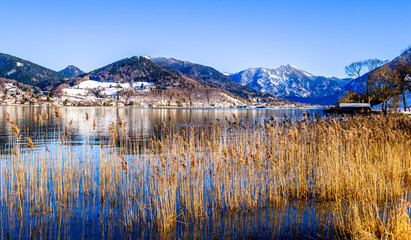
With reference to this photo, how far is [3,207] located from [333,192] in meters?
10.7

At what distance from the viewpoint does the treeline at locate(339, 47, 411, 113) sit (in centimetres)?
4147

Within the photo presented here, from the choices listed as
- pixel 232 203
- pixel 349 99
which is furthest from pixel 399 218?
pixel 349 99

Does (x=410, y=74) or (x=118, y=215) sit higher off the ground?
(x=410, y=74)

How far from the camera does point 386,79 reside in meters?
62.9

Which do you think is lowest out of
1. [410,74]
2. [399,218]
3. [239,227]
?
[239,227]

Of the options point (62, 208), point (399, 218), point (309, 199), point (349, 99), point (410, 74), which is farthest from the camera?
point (349, 99)

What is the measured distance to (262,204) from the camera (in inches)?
362

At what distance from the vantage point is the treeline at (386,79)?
136ft

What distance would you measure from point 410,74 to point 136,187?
43369 mm

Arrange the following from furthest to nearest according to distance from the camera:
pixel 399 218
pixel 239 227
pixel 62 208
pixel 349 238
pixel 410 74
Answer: pixel 410 74, pixel 62 208, pixel 239 227, pixel 349 238, pixel 399 218

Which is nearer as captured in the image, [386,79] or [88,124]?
[88,124]

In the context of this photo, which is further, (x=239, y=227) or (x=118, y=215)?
(x=118, y=215)

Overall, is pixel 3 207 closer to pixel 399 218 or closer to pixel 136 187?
pixel 136 187

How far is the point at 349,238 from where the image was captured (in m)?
6.93
